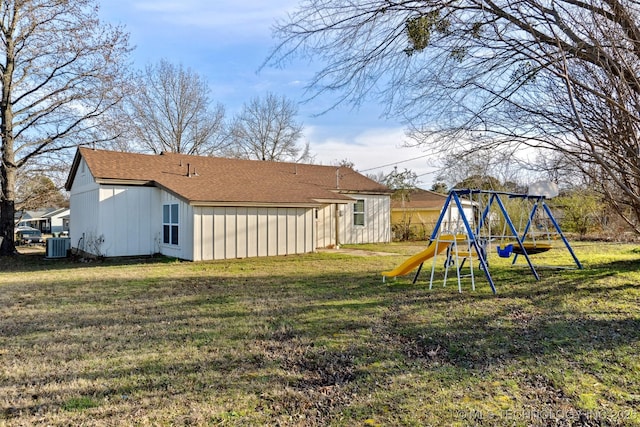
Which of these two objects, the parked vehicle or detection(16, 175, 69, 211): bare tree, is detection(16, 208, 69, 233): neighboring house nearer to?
the parked vehicle

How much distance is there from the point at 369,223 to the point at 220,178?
7739 millimetres

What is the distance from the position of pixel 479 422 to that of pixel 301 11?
14.7 ft

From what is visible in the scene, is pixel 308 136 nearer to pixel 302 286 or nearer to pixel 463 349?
pixel 302 286

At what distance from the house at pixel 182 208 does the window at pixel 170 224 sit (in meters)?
0.03

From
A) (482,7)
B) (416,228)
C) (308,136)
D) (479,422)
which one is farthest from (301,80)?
(308,136)

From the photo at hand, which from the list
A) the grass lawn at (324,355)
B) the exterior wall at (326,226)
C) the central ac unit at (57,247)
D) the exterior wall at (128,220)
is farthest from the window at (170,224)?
the exterior wall at (326,226)

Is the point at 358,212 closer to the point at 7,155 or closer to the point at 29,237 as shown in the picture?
the point at 7,155

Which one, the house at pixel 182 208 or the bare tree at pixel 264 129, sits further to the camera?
the bare tree at pixel 264 129

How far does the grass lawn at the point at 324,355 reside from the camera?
2977 mm

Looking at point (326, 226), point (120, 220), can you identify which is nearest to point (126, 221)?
point (120, 220)

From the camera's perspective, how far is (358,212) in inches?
778

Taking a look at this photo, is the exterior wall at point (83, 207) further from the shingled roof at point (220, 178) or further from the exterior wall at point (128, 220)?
the shingled roof at point (220, 178)

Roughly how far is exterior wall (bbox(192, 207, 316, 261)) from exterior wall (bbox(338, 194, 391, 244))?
4.03 metres

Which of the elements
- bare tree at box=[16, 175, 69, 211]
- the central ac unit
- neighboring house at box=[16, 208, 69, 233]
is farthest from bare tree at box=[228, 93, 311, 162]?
neighboring house at box=[16, 208, 69, 233]
